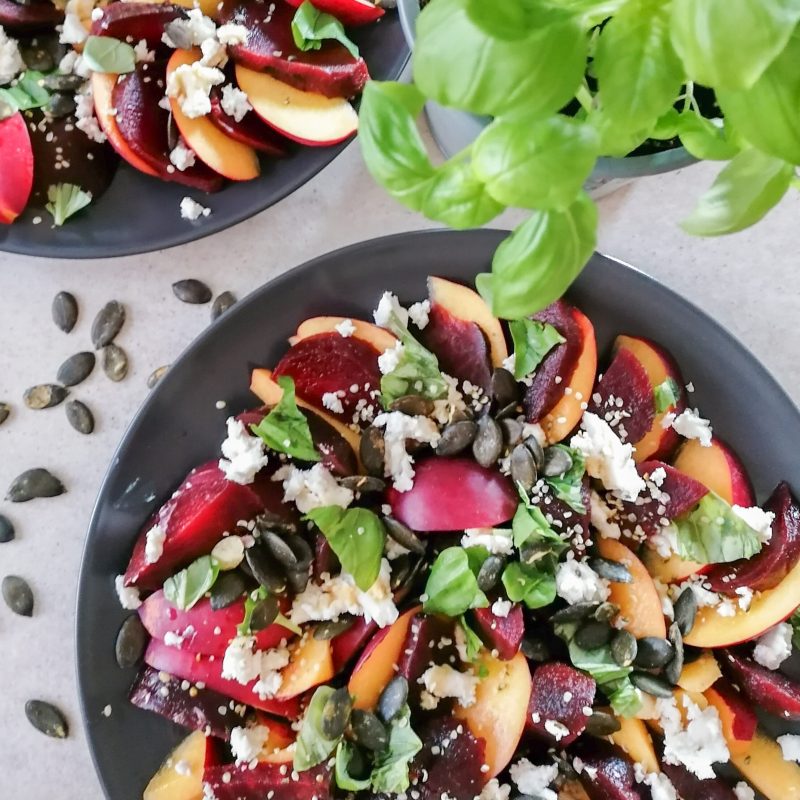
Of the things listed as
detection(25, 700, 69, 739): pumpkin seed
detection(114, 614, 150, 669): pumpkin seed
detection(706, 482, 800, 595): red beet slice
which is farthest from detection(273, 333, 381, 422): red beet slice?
detection(25, 700, 69, 739): pumpkin seed

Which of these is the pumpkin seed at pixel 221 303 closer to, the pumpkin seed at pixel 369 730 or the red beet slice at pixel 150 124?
the red beet slice at pixel 150 124

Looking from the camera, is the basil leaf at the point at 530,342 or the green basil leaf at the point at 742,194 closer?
the green basil leaf at the point at 742,194

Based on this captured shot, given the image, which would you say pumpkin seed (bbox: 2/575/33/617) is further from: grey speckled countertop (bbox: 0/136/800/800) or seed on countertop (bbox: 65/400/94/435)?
seed on countertop (bbox: 65/400/94/435)

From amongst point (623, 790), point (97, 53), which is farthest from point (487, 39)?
point (623, 790)

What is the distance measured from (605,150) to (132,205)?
635mm

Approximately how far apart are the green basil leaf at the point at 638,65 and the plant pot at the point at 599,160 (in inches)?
8.4

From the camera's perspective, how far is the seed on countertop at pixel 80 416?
3.64 ft

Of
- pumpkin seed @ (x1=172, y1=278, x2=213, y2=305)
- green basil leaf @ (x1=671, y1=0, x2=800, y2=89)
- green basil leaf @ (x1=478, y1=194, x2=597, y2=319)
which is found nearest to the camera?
green basil leaf @ (x1=671, y1=0, x2=800, y2=89)

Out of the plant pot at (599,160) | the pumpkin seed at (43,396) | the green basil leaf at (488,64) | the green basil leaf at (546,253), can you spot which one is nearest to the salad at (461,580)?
the plant pot at (599,160)

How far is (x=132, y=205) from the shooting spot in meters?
1.00

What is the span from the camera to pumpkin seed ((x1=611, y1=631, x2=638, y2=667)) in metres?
0.93

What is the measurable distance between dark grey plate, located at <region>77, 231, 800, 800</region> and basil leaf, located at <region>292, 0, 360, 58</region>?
23cm

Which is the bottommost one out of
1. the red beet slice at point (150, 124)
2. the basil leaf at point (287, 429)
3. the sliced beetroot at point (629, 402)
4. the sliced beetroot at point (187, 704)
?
the sliced beetroot at point (187, 704)

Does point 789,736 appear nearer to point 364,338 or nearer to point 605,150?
point 364,338
